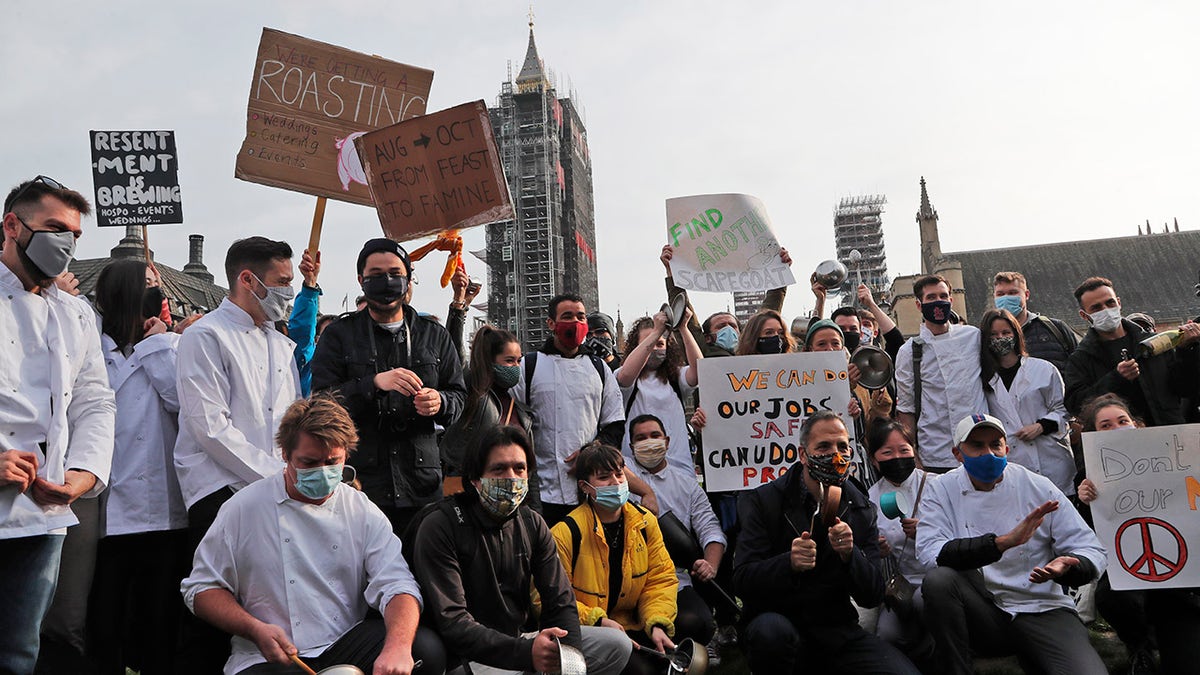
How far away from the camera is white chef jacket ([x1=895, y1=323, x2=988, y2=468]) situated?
6.73 metres

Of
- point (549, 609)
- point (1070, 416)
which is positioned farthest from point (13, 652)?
point (1070, 416)

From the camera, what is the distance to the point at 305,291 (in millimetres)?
5418

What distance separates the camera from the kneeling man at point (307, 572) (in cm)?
385

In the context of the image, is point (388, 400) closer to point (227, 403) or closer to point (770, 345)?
point (227, 403)

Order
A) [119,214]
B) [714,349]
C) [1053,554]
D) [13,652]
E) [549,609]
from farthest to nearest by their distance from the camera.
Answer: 1. [119,214]
2. [714,349]
3. [1053,554]
4. [549,609]
5. [13,652]

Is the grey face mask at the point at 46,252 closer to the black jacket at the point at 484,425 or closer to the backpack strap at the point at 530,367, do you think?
the black jacket at the point at 484,425

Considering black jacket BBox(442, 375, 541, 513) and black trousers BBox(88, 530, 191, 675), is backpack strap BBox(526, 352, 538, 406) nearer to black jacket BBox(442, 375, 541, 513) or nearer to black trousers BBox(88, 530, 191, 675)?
black jacket BBox(442, 375, 541, 513)

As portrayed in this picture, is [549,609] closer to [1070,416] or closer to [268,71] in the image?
[1070,416]

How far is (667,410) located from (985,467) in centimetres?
229

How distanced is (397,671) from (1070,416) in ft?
17.6

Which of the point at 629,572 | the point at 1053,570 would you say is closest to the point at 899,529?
the point at 1053,570

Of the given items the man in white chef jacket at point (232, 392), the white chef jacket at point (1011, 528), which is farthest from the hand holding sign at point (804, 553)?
the man in white chef jacket at point (232, 392)

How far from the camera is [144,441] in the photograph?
4.83m

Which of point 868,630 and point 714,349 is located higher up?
point 714,349
